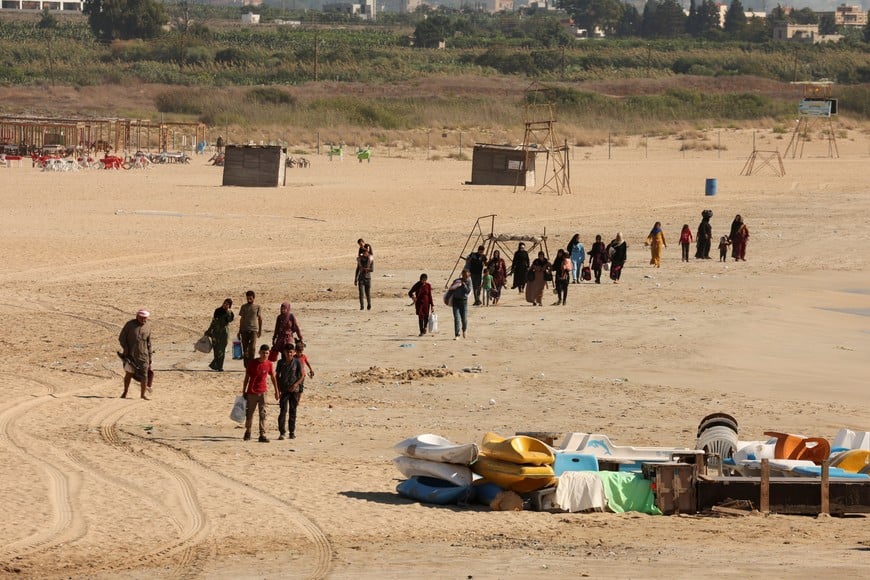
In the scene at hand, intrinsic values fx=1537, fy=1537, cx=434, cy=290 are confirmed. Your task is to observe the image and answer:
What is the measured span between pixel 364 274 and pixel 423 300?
2.60m

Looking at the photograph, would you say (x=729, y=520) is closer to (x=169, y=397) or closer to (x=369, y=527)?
(x=369, y=527)

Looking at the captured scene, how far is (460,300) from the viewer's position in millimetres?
21594

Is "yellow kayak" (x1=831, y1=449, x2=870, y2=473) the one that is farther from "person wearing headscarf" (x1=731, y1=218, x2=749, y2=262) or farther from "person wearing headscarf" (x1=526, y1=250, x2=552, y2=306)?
"person wearing headscarf" (x1=731, y1=218, x2=749, y2=262)

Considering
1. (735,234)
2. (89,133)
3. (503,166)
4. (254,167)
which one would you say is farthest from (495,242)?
(89,133)

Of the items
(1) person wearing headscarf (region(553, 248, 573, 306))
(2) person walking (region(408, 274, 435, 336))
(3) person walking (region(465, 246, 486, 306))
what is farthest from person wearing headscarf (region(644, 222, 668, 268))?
(2) person walking (region(408, 274, 435, 336))

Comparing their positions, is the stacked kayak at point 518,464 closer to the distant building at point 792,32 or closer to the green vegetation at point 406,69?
the green vegetation at point 406,69

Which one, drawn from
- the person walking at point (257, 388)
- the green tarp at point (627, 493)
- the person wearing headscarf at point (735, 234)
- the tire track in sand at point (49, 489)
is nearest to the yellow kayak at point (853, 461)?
the green tarp at point (627, 493)

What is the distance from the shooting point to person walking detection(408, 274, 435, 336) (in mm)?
21578

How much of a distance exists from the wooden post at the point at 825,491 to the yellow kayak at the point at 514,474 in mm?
2229

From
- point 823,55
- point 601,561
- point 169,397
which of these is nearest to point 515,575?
point 601,561

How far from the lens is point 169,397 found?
1786cm

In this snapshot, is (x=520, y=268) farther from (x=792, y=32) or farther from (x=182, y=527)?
(x=792, y=32)

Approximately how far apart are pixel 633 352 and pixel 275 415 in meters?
6.14

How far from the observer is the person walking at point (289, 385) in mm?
15180
